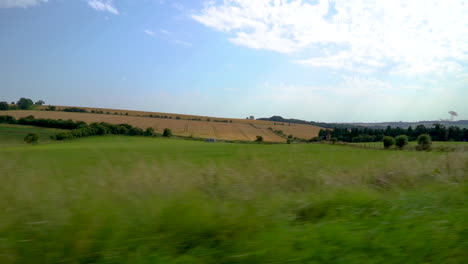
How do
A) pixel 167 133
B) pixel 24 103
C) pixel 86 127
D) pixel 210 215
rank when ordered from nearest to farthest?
1. pixel 210 215
2. pixel 86 127
3. pixel 167 133
4. pixel 24 103

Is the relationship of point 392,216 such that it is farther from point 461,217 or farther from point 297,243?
point 297,243

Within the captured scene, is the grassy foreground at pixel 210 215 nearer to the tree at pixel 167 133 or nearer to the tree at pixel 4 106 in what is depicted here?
the tree at pixel 167 133

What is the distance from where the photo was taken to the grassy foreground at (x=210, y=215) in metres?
2.94

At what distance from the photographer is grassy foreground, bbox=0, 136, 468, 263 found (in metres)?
2.94

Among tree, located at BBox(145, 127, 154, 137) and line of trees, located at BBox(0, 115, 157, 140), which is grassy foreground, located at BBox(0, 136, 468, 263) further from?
tree, located at BBox(145, 127, 154, 137)

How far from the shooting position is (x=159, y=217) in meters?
3.52

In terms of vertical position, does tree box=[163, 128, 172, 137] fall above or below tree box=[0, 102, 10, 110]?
below

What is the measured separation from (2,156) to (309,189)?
5.39m

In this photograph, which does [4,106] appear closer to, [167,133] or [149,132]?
[149,132]

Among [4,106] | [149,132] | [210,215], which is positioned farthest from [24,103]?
[210,215]

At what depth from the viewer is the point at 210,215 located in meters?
3.63

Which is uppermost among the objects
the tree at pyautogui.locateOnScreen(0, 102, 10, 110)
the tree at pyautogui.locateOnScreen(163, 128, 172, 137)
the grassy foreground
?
the tree at pyautogui.locateOnScreen(0, 102, 10, 110)

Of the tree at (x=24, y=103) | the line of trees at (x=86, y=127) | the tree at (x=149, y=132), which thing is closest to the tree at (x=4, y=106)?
the tree at (x=24, y=103)

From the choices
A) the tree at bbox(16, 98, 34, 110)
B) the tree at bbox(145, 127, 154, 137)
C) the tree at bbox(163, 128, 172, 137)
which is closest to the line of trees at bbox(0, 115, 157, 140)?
the tree at bbox(145, 127, 154, 137)
